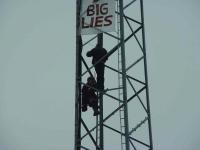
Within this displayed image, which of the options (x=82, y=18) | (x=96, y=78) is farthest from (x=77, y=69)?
(x=82, y=18)

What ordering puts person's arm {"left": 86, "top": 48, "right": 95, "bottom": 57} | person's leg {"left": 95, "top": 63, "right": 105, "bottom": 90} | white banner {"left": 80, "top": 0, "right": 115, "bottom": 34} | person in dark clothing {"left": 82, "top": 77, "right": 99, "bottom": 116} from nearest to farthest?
person in dark clothing {"left": 82, "top": 77, "right": 99, "bottom": 116}
white banner {"left": 80, "top": 0, "right": 115, "bottom": 34}
person's leg {"left": 95, "top": 63, "right": 105, "bottom": 90}
person's arm {"left": 86, "top": 48, "right": 95, "bottom": 57}

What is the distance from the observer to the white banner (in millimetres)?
10984

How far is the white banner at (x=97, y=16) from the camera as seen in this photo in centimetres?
1098

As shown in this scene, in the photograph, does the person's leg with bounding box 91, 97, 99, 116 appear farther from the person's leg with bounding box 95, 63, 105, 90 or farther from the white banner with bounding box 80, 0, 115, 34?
the white banner with bounding box 80, 0, 115, 34

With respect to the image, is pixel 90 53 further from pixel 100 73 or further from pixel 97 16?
pixel 97 16

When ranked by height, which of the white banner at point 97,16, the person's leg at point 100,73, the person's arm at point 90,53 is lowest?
the person's leg at point 100,73

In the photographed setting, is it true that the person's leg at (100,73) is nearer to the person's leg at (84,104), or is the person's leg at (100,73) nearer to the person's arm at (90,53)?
the person's arm at (90,53)

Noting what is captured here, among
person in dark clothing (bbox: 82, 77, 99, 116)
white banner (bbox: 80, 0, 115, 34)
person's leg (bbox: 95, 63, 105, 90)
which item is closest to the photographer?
person in dark clothing (bbox: 82, 77, 99, 116)

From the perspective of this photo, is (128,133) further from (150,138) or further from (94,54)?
(94,54)

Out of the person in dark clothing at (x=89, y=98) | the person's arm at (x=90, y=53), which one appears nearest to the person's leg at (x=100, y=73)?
the person in dark clothing at (x=89, y=98)

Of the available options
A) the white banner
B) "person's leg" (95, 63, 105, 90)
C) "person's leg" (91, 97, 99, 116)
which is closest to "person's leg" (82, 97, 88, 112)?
"person's leg" (91, 97, 99, 116)

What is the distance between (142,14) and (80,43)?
77.2 inches

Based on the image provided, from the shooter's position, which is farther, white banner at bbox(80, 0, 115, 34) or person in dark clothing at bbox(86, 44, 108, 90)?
person in dark clothing at bbox(86, 44, 108, 90)

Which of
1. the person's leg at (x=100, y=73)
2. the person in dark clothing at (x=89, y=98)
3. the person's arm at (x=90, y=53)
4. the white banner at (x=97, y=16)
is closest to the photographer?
the person in dark clothing at (x=89, y=98)
